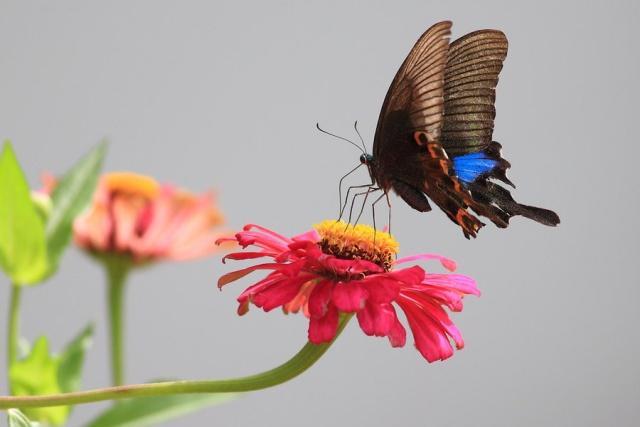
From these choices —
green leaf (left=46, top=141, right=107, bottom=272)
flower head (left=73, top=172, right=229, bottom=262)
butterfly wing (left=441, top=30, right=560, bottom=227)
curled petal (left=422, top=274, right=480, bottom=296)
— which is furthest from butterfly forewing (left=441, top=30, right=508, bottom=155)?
flower head (left=73, top=172, right=229, bottom=262)

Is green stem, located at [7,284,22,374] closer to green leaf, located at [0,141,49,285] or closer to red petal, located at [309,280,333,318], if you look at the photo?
green leaf, located at [0,141,49,285]

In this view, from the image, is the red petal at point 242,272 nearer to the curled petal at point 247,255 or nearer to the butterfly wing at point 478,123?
the curled petal at point 247,255

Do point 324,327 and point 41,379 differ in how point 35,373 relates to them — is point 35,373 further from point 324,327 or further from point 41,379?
point 324,327

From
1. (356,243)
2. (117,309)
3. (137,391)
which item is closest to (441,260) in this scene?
(356,243)

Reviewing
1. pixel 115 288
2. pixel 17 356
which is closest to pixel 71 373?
pixel 17 356

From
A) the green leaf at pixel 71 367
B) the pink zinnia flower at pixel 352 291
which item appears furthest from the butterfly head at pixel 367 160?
the green leaf at pixel 71 367
